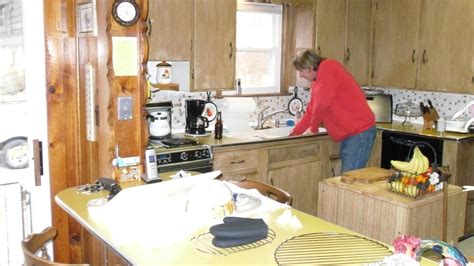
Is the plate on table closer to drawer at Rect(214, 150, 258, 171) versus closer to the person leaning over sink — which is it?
drawer at Rect(214, 150, 258, 171)

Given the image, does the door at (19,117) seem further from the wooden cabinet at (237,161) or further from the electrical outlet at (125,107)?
the wooden cabinet at (237,161)

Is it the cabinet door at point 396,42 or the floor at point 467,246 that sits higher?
the cabinet door at point 396,42

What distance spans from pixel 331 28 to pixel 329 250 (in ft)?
11.3

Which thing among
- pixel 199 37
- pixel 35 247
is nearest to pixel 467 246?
pixel 199 37

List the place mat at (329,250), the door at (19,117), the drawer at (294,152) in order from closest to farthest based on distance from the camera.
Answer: the place mat at (329,250), the door at (19,117), the drawer at (294,152)

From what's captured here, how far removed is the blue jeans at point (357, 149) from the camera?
4.10 m

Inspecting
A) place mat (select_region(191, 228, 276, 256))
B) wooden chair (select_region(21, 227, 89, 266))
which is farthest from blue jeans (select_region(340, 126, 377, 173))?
wooden chair (select_region(21, 227, 89, 266))

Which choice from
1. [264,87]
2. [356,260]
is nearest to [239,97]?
[264,87]

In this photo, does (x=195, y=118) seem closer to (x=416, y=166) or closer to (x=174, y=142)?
(x=174, y=142)

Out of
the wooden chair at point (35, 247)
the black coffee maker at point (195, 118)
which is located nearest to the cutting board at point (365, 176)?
the black coffee maker at point (195, 118)

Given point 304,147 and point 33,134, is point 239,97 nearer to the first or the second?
point 304,147

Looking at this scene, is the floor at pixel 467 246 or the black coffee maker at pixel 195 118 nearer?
the floor at pixel 467 246

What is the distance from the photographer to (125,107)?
270cm

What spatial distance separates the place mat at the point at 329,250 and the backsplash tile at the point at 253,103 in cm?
255
